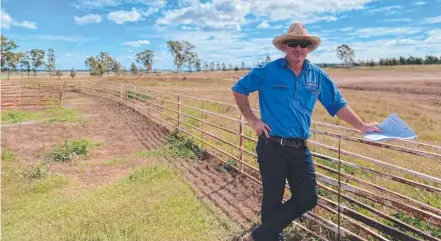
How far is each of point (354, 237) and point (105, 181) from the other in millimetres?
4285

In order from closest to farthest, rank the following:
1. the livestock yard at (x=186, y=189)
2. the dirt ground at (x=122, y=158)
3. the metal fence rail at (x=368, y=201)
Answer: the metal fence rail at (x=368, y=201)
the livestock yard at (x=186, y=189)
the dirt ground at (x=122, y=158)

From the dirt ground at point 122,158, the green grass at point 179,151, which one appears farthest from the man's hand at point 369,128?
the green grass at point 179,151

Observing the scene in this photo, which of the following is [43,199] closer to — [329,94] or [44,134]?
[329,94]

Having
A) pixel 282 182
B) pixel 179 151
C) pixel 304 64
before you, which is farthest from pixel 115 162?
pixel 304 64

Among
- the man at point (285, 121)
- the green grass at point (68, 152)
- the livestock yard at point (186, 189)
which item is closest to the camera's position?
the man at point (285, 121)

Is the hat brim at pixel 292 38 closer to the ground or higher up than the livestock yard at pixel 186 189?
higher up

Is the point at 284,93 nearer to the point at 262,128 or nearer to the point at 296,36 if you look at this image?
the point at 262,128

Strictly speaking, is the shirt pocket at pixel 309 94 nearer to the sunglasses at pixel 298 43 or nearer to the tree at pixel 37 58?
the sunglasses at pixel 298 43

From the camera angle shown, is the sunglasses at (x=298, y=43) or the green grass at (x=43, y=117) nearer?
the sunglasses at (x=298, y=43)

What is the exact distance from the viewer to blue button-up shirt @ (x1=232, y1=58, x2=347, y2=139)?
9.36ft

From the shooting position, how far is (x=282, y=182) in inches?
117

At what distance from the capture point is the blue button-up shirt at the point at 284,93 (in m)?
2.85

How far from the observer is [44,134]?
1089cm

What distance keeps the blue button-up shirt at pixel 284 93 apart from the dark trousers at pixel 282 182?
5.9 inches
